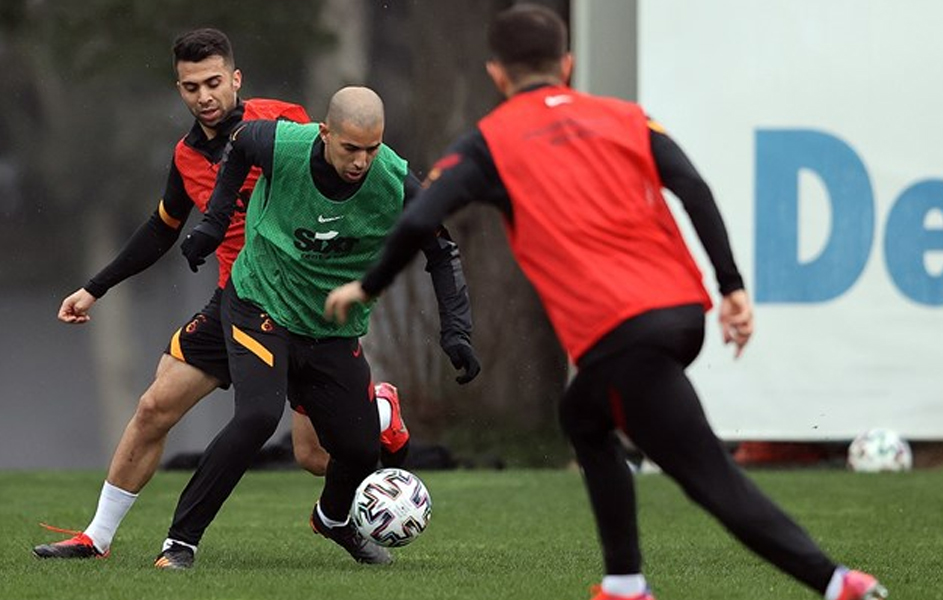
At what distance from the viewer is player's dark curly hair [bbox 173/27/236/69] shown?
25.6 feet

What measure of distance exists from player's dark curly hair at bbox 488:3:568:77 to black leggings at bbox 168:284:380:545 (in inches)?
79.4

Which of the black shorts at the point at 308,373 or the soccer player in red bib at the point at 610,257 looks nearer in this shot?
the soccer player in red bib at the point at 610,257

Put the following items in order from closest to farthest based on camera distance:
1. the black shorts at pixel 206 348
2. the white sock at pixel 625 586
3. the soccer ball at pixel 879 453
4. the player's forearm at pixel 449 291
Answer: the white sock at pixel 625 586, the player's forearm at pixel 449 291, the black shorts at pixel 206 348, the soccer ball at pixel 879 453

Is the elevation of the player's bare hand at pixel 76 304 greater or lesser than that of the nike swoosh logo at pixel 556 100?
lesser

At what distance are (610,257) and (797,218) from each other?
8140mm

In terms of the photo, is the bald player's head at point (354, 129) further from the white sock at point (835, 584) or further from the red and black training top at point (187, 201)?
the white sock at point (835, 584)

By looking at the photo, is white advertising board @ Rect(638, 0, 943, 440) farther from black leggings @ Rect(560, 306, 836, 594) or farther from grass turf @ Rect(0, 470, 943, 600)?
black leggings @ Rect(560, 306, 836, 594)

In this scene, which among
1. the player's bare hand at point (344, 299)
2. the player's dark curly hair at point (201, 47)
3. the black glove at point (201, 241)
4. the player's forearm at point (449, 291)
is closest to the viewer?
the player's bare hand at point (344, 299)

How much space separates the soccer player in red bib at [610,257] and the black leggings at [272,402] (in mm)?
1740

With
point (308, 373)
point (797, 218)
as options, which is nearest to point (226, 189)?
point (308, 373)

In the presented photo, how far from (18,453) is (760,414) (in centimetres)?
500

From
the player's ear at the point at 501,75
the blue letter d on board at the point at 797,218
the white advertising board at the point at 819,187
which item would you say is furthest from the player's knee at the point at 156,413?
the blue letter d on board at the point at 797,218

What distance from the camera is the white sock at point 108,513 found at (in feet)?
25.7

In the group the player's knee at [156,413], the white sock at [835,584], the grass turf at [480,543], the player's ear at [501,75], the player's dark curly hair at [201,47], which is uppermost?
the player's ear at [501,75]
